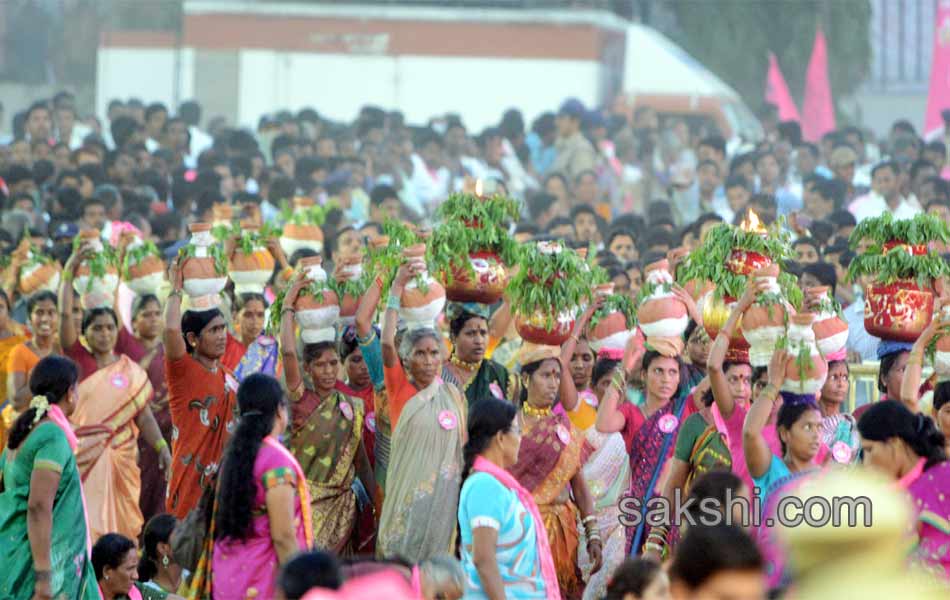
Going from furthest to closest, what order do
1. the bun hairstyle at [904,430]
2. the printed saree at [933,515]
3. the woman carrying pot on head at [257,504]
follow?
the woman carrying pot on head at [257,504] < the bun hairstyle at [904,430] < the printed saree at [933,515]

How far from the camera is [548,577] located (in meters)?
7.63

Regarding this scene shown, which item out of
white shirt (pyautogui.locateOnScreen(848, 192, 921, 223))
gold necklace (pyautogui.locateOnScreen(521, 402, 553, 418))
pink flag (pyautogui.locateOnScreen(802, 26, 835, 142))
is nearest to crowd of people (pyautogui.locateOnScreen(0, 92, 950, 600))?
gold necklace (pyautogui.locateOnScreen(521, 402, 553, 418))

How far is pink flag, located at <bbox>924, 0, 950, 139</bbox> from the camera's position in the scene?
19.2 meters

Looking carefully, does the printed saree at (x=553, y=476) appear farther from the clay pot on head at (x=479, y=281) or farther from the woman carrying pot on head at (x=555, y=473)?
the clay pot on head at (x=479, y=281)

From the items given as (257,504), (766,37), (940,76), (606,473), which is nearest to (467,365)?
(606,473)

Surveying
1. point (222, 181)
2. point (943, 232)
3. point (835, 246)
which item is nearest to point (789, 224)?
point (835, 246)

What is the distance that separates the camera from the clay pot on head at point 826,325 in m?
8.74

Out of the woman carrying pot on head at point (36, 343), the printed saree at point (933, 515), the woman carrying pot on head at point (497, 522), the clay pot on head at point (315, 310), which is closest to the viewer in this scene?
the printed saree at point (933, 515)

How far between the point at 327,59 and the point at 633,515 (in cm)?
1753

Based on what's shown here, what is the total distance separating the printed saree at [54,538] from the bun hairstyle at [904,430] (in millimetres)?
3581

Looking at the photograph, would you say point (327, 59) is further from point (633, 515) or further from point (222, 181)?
point (633, 515)

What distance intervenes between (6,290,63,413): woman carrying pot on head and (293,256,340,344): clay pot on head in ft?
7.95

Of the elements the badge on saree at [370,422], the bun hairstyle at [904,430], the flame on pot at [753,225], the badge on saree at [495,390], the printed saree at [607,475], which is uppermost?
the flame on pot at [753,225]

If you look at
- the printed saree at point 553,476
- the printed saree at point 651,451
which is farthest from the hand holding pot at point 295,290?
the printed saree at point 651,451
